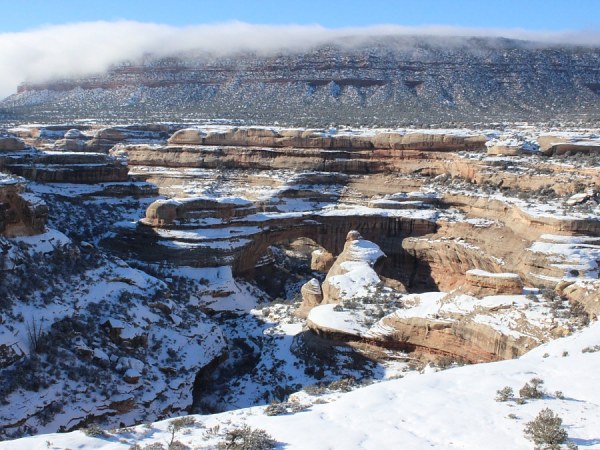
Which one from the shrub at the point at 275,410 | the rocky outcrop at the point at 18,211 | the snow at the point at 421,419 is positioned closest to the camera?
the snow at the point at 421,419

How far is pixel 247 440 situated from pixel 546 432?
3.85 m

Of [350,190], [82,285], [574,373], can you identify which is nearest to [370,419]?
[574,373]

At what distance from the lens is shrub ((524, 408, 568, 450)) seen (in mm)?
8625

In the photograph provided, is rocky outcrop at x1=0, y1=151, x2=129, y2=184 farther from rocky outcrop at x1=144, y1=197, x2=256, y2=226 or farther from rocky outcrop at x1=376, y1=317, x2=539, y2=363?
rocky outcrop at x1=376, y1=317, x2=539, y2=363

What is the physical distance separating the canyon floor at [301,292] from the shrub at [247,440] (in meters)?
0.05

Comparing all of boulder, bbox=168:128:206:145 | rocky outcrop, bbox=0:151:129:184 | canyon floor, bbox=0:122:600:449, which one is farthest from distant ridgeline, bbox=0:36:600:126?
rocky outcrop, bbox=0:151:129:184

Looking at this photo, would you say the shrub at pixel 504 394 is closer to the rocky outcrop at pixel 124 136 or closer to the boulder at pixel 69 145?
the boulder at pixel 69 145

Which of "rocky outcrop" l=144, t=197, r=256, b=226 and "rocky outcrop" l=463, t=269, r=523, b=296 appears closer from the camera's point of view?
"rocky outcrop" l=463, t=269, r=523, b=296

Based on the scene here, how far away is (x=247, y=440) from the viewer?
29.5 ft

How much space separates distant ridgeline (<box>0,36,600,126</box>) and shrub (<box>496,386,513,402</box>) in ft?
192

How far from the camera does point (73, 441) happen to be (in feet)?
31.0

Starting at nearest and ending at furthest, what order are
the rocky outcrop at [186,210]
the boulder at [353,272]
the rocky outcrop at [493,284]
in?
the rocky outcrop at [493,284] < the boulder at [353,272] < the rocky outcrop at [186,210]

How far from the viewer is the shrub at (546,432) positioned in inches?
340

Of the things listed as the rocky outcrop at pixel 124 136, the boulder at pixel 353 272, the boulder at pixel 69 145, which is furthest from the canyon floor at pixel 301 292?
the rocky outcrop at pixel 124 136
